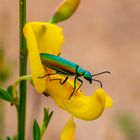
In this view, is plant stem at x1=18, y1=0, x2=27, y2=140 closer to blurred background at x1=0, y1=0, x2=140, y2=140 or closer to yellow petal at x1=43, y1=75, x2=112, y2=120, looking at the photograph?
yellow petal at x1=43, y1=75, x2=112, y2=120

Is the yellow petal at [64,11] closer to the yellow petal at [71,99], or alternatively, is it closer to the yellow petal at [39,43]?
the yellow petal at [39,43]

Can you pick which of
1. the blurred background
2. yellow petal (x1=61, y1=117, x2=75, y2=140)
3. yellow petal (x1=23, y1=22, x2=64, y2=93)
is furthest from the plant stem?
the blurred background

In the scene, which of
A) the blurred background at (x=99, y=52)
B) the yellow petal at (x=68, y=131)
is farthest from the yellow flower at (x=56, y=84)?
the blurred background at (x=99, y=52)

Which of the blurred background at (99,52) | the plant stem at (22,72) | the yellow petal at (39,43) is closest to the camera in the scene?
the yellow petal at (39,43)

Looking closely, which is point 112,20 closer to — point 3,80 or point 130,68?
point 130,68

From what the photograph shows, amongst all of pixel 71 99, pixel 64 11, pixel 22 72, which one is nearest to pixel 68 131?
pixel 71 99

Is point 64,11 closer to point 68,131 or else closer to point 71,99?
point 71,99

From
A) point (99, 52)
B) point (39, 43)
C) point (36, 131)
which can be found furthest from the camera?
point (99, 52)
